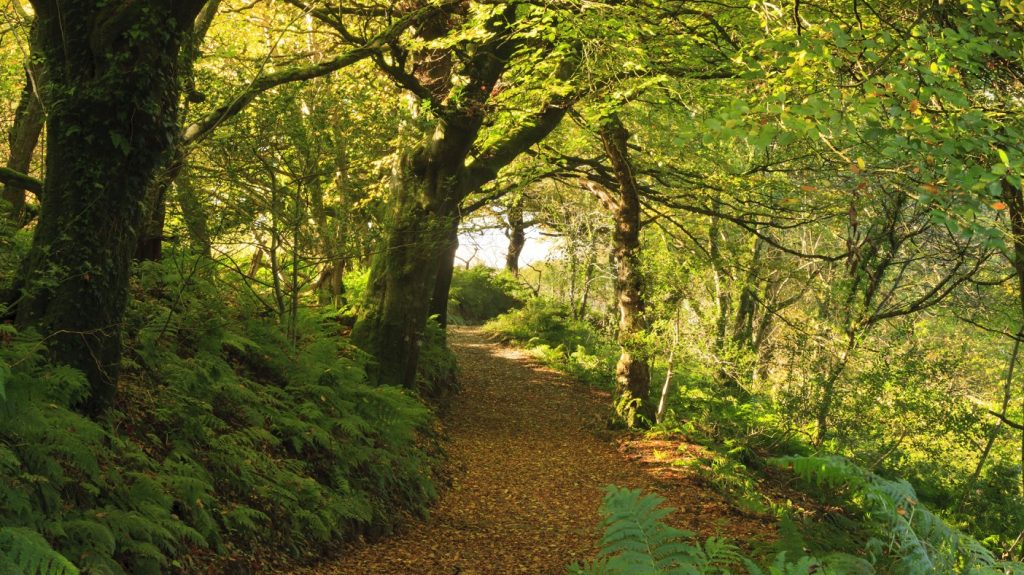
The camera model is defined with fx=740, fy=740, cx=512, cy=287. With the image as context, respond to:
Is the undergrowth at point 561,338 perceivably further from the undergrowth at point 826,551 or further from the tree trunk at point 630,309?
the undergrowth at point 826,551

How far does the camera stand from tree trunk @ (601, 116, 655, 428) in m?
12.2

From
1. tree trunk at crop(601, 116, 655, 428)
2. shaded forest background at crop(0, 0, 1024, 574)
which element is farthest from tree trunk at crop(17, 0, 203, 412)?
tree trunk at crop(601, 116, 655, 428)

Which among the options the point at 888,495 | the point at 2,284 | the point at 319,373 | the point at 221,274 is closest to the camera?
the point at 888,495

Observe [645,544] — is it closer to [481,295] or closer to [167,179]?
[167,179]

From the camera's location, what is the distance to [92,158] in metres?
4.38

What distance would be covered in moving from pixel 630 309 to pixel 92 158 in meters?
9.26

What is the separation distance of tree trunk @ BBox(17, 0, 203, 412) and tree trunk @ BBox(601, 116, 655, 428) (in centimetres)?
838

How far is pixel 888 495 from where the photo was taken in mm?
3752

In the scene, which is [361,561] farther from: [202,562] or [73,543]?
[73,543]

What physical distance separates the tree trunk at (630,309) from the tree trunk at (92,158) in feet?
27.5

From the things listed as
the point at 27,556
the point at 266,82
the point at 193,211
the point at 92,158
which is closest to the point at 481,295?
the point at 193,211

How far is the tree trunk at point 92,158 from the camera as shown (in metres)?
4.37

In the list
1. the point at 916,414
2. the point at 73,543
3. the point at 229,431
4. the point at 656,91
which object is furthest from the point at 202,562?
the point at 916,414

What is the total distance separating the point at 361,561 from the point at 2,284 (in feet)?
10.9
